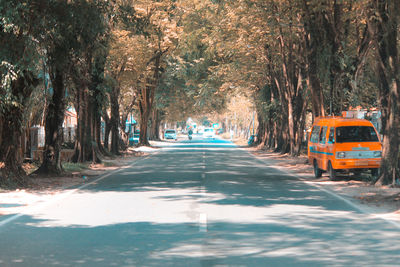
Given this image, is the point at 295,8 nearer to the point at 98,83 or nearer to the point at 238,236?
the point at 98,83

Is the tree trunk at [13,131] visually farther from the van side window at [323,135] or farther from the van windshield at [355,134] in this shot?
the van windshield at [355,134]

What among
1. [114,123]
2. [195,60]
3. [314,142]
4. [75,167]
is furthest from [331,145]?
[195,60]

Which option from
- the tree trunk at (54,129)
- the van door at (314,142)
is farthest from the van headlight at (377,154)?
the tree trunk at (54,129)

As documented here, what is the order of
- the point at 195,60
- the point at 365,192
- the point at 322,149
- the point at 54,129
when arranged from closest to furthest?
the point at 365,192, the point at 322,149, the point at 54,129, the point at 195,60

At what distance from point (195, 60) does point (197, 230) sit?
42.8 m

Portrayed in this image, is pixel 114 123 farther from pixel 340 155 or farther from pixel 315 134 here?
pixel 340 155

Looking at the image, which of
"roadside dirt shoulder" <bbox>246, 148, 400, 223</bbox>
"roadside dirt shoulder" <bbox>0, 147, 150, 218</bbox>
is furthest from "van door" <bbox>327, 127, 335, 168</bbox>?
"roadside dirt shoulder" <bbox>0, 147, 150, 218</bbox>

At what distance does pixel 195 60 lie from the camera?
2064 inches

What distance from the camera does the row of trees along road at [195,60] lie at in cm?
1752

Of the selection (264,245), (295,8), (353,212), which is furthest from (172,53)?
(264,245)

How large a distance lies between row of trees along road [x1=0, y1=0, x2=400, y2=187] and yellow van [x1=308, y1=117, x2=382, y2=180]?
139cm

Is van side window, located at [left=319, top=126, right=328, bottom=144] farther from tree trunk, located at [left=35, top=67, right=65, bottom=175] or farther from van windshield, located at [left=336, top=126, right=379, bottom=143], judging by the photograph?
tree trunk, located at [left=35, top=67, right=65, bottom=175]

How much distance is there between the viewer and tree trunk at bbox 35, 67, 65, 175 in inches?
886

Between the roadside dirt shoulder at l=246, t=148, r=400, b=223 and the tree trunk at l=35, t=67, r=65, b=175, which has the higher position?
the tree trunk at l=35, t=67, r=65, b=175
